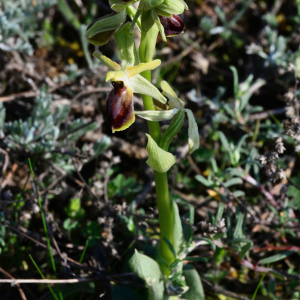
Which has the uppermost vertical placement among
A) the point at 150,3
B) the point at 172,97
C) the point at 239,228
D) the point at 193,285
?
the point at 150,3

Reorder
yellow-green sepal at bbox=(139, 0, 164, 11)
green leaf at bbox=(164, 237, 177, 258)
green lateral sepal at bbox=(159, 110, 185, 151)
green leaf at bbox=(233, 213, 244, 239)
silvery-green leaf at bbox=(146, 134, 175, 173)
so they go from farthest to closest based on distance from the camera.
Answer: green leaf at bbox=(233, 213, 244, 239)
green leaf at bbox=(164, 237, 177, 258)
green lateral sepal at bbox=(159, 110, 185, 151)
silvery-green leaf at bbox=(146, 134, 175, 173)
yellow-green sepal at bbox=(139, 0, 164, 11)

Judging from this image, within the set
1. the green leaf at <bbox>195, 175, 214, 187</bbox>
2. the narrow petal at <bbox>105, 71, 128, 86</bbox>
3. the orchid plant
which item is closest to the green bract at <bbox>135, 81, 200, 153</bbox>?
the orchid plant

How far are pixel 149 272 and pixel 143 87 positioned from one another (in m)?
0.79

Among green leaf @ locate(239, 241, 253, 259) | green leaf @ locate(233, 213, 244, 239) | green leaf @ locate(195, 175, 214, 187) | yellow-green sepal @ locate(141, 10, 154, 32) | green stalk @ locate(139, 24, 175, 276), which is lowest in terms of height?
green leaf @ locate(239, 241, 253, 259)

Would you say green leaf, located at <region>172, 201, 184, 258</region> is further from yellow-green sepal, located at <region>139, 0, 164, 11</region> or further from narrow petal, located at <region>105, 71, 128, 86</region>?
yellow-green sepal, located at <region>139, 0, 164, 11</region>

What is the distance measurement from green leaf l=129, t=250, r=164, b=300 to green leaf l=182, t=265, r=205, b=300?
0.18m

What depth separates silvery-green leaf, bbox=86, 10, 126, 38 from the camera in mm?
1458

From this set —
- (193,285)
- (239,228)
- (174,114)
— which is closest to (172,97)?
(174,114)

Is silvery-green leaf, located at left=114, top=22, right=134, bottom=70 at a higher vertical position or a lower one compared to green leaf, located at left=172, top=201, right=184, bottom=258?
higher

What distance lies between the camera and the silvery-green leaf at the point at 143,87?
4.79ft

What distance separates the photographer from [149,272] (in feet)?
5.55

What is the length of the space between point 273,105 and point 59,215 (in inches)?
70.0

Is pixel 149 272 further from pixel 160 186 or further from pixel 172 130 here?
pixel 172 130

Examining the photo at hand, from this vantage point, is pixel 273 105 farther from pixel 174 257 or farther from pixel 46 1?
pixel 46 1
